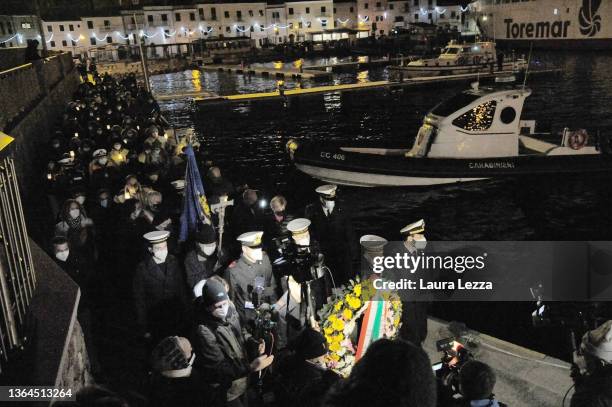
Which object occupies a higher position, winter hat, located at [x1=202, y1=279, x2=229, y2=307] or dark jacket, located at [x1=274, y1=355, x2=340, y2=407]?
winter hat, located at [x1=202, y1=279, x2=229, y2=307]

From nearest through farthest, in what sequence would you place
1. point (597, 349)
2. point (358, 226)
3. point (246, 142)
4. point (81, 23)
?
point (597, 349), point (358, 226), point (246, 142), point (81, 23)

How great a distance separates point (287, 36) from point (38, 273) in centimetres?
8916

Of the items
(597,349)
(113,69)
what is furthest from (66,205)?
(113,69)

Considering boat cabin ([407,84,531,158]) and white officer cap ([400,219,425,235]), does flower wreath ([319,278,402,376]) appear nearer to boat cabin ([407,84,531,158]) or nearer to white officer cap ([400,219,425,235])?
white officer cap ([400,219,425,235])

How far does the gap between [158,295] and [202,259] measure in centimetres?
72

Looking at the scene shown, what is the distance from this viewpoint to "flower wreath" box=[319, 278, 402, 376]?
3965 millimetres

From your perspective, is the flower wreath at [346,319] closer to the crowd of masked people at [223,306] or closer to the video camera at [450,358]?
the crowd of masked people at [223,306]

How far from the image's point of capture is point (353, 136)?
24.6m

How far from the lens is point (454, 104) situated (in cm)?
1395

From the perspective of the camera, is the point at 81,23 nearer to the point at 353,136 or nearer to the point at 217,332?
the point at 353,136

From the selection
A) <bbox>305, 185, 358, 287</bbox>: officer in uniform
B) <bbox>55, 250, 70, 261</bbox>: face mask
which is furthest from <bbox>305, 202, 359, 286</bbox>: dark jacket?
<bbox>55, 250, 70, 261</bbox>: face mask

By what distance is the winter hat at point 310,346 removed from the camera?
12.0 feet

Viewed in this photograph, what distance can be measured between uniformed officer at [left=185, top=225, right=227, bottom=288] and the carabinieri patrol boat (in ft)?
30.2

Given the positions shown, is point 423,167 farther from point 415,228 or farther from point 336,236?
point 415,228
